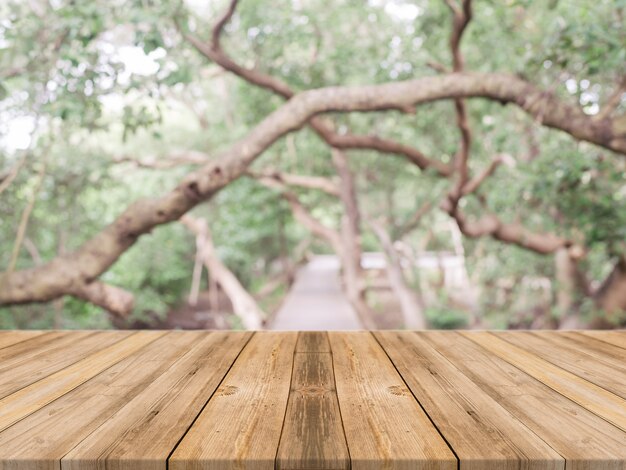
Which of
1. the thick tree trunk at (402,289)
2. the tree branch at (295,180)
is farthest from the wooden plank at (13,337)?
the thick tree trunk at (402,289)

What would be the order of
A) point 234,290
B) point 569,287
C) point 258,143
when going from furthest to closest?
point 234,290 → point 569,287 → point 258,143

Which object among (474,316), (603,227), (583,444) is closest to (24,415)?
(583,444)

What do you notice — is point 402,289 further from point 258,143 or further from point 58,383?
point 58,383

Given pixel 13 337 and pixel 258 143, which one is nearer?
pixel 13 337

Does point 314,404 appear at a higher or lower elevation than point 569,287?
higher

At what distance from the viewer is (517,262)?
648 cm

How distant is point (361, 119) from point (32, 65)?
13.2 ft

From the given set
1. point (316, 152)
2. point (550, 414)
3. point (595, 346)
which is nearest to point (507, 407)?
point (550, 414)

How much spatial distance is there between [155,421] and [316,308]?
680cm

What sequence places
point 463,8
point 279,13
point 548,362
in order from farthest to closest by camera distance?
point 279,13
point 463,8
point 548,362

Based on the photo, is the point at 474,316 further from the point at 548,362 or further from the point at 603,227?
the point at 548,362

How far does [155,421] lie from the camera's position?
116cm

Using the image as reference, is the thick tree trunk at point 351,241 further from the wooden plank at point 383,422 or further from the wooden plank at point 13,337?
the wooden plank at point 383,422

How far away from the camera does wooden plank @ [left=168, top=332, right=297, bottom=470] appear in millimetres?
984
